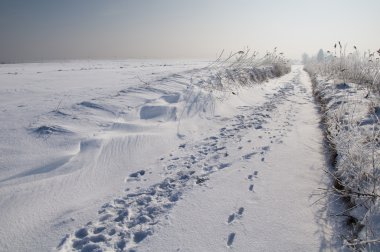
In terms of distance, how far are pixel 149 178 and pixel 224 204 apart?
2.91 feet

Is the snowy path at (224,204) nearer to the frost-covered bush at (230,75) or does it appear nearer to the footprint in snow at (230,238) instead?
the footprint in snow at (230,238)

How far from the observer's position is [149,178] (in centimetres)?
294

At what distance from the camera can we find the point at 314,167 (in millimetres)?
3275

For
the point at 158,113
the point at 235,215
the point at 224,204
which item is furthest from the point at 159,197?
the point at 158,113

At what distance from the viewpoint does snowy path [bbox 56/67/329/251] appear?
196cm

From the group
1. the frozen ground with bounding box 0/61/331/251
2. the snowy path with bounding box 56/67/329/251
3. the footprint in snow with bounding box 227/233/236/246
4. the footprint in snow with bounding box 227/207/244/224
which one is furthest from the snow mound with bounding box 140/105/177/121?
the footprint in snow with bounding box 227/233/236/246

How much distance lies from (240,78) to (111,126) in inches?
229

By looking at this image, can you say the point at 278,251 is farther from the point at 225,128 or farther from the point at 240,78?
the point at 240,78

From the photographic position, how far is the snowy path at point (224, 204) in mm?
1963

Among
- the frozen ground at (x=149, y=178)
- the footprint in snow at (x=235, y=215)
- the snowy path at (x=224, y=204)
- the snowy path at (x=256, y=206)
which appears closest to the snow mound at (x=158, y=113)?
the frozen ground at (x=149, y=178)

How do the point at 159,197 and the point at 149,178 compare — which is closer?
the point at 159,197

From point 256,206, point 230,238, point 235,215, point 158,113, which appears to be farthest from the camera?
point 158,113

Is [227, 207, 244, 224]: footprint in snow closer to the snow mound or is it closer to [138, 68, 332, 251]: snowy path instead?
[138, 68, 332, 251]: snowy path

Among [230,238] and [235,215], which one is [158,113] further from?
[230,238]
